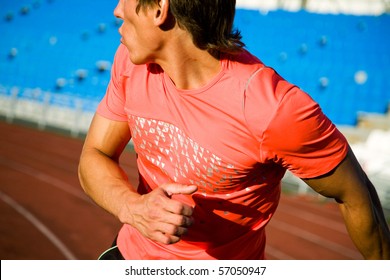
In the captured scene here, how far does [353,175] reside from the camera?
5.43 feet

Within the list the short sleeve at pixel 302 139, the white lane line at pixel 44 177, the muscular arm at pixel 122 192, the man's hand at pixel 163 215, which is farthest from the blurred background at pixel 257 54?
the man's hand at pixel 163 215

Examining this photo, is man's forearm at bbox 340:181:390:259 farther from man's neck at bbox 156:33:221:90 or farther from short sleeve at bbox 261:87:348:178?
man's neck at bbox 156:33:221:90

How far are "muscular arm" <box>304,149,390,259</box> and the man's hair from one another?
19.3 inches

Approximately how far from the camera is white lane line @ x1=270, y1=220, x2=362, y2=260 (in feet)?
23.3

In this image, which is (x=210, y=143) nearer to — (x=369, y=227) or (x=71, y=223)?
(x=369, y=227)

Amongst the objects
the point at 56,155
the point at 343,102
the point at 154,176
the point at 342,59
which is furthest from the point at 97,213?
the point at 342,59

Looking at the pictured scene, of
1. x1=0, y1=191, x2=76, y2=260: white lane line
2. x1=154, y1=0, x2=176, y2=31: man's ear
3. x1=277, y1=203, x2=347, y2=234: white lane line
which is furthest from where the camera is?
x1=277, y1=203, x2=347, y2=234: white lane line

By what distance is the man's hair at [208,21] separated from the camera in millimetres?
1631

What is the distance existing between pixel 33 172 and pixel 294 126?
369 inches

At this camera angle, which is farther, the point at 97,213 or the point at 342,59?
the point at 342,59

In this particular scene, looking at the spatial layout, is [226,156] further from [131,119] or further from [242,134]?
[131,119]

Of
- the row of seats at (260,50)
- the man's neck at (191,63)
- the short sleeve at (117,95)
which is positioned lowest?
the row of seats at (260,50)

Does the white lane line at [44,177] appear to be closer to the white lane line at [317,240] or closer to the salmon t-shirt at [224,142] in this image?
the white lane line at [317,240]

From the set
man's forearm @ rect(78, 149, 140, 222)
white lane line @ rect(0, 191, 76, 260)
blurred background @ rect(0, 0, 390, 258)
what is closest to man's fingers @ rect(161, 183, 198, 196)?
man's forearm @ rect(78, 149, 140, 222)
